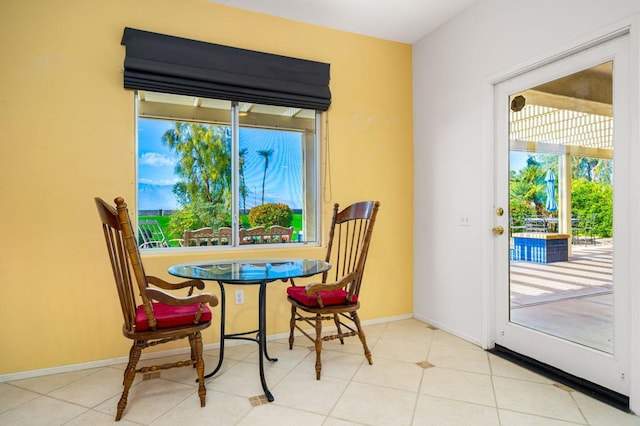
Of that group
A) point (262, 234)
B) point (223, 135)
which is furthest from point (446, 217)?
point (223, 135)

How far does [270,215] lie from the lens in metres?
3.31

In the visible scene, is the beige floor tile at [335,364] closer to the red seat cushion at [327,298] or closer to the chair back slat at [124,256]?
the red seat cushion at [327,298]

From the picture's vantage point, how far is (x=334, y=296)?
8.27ft

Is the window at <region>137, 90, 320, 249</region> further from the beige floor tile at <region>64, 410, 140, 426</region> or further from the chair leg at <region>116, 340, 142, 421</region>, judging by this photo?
the beige floor tile at <region>64, 410, 140, 426</region>

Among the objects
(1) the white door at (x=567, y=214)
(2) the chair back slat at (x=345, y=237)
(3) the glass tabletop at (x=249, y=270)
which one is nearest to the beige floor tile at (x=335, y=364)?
(2) the chair back slat at (x=345, y=237)

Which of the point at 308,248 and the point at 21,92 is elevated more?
the point at 21,92

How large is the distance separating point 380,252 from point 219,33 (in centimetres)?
246

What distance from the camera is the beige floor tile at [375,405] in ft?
6.34

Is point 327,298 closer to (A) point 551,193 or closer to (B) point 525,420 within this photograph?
(B) point 525,420

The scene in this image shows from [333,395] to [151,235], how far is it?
184cm

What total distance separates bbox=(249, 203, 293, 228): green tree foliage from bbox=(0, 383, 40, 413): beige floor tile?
6.08 feet

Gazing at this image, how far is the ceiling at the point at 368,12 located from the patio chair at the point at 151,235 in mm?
1889

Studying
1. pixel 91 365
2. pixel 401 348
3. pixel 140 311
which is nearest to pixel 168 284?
pixel 140 311

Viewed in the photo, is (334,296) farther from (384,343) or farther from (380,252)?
(380,252)
